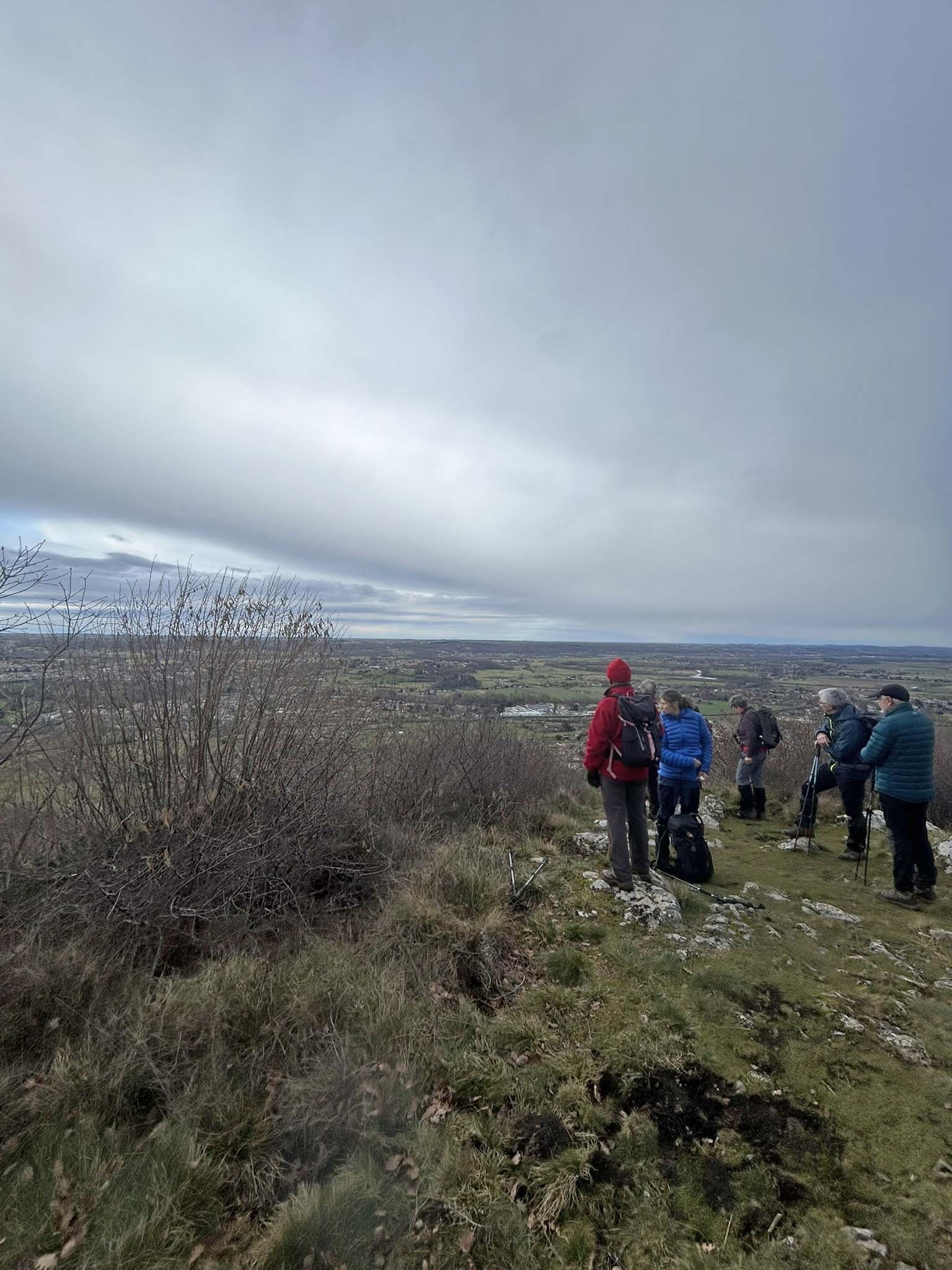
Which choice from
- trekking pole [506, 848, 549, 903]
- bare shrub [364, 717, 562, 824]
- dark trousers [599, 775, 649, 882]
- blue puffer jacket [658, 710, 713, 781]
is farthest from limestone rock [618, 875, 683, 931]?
bare shrub [364, 717, 562, 824]

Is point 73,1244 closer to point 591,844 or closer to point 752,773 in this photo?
point 591,844

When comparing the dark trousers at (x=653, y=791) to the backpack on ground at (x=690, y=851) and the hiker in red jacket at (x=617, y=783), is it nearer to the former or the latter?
the backpack on ground at (x=690, y=851)

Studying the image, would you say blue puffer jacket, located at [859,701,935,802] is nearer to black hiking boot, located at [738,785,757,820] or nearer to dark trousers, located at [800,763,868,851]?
dark trousers, located at [800,763,868,851]

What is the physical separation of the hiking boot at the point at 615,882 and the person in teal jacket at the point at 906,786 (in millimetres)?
3019

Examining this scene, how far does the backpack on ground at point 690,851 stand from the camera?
594 centimetres

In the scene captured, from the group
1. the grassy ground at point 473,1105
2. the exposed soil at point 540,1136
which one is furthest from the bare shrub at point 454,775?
Result: the exposed soil at point 540,1136

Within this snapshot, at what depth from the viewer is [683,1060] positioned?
10.2 feet

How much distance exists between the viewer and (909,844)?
→ 5.56 meters

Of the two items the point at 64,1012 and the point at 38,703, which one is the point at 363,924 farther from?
the point at 38,703

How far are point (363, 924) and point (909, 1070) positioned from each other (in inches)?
161

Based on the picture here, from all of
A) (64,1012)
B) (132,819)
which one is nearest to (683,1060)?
(64,1012)

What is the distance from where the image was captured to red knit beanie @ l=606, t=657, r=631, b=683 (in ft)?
17.4

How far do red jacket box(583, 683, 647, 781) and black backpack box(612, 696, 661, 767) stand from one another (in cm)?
5

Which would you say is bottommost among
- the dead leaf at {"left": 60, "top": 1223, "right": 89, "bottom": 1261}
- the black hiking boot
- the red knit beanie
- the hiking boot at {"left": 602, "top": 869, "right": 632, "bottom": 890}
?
the black hiking boot
